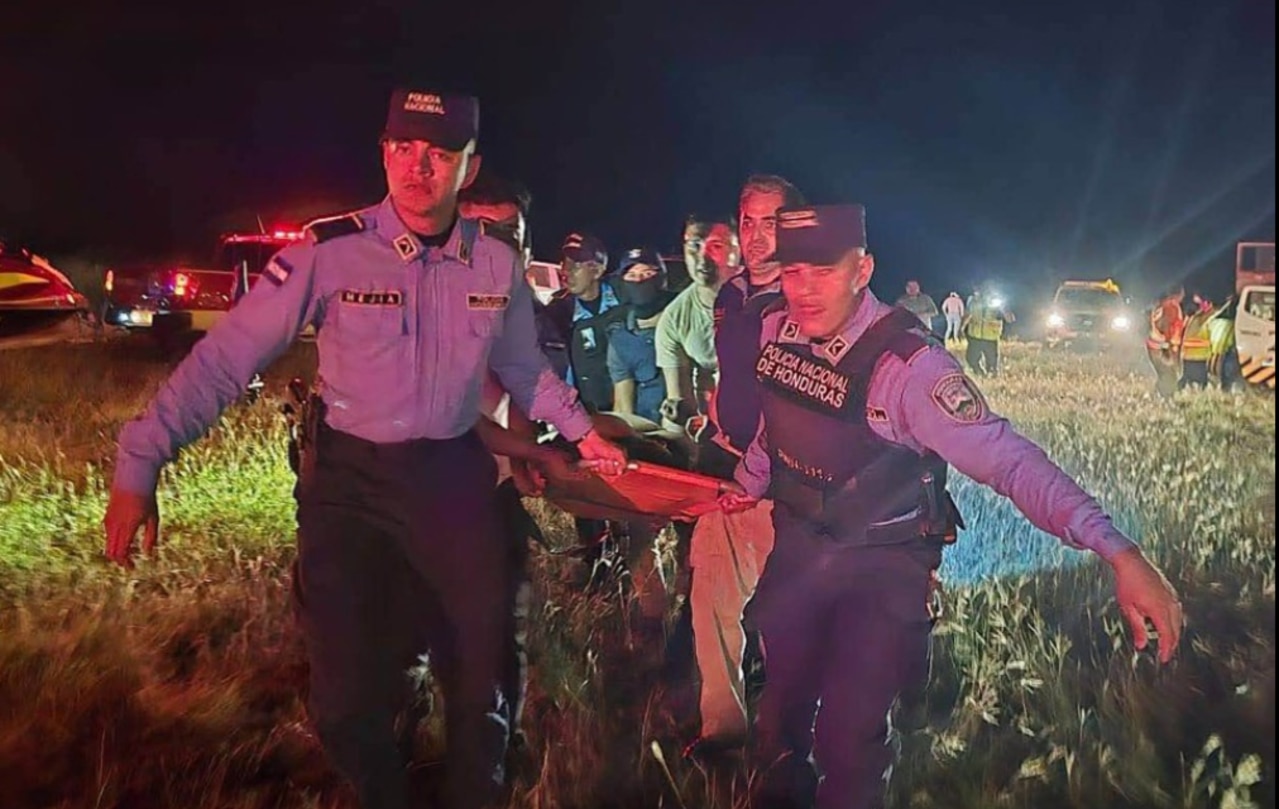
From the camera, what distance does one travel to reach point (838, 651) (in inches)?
115

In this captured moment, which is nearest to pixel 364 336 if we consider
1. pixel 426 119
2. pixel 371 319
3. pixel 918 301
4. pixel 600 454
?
pixel 371 319

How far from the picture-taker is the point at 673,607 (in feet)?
13.7

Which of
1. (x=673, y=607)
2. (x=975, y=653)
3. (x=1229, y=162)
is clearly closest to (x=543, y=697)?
(x=673, y=607)

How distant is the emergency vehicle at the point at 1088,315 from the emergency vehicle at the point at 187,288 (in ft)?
8.67

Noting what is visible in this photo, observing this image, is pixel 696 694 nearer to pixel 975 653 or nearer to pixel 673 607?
pixel 673 607

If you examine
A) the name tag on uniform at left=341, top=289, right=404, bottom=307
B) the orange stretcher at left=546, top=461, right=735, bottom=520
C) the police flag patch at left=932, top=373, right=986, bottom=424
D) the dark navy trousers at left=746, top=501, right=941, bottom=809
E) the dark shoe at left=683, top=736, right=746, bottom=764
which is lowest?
the dark shoe at left=683, top=736, right=746, bottom=764

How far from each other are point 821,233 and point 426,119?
100cm

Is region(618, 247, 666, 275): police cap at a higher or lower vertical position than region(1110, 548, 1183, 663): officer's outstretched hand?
higher

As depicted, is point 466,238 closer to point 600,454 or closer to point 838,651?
point 600,454

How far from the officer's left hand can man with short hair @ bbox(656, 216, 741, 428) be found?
2.51 feet

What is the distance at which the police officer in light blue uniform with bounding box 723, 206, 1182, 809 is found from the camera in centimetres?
271

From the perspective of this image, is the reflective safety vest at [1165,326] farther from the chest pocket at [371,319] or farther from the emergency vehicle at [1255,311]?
the chest pocket at [371,319]

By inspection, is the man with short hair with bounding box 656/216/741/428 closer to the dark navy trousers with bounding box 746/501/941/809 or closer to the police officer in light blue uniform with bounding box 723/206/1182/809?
the police officer in light blue uniform with bounding box 723/206/1182/809

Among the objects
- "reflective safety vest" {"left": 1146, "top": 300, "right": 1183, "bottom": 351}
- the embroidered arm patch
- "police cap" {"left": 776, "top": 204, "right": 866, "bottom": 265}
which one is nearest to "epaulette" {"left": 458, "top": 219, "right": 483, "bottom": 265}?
the embroidered arm patch
